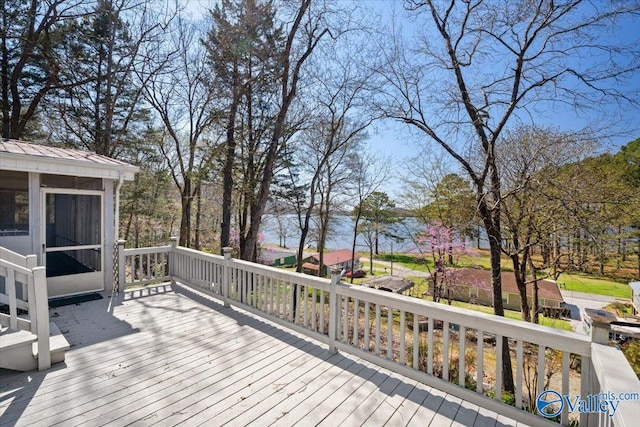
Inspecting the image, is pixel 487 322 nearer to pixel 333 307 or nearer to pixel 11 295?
pixel 333 307

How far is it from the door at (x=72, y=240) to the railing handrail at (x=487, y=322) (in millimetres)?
4474

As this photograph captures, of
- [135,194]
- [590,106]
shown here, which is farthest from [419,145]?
[135,194]

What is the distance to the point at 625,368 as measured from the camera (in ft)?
5.11

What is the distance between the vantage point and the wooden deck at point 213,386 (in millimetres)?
2131

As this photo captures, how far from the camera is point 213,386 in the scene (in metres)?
2.50

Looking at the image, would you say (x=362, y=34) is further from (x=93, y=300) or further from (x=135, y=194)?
(x=135, y=194)

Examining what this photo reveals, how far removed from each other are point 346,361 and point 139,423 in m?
1.82

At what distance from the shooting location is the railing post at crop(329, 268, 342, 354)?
3.09 m

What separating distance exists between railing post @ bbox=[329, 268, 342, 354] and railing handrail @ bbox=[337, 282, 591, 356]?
0.15m

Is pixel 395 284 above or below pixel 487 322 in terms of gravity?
below

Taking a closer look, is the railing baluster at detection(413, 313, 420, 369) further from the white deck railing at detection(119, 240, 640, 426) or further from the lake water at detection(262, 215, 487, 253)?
the lake water at detection(262, 215, 487, 253)

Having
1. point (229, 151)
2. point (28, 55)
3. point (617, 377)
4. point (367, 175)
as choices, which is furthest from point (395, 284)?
point (28, 55)

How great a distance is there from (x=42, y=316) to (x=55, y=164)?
2.54m

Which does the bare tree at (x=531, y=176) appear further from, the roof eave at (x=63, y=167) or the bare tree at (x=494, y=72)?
the roof eave at (x=63, y=167)
